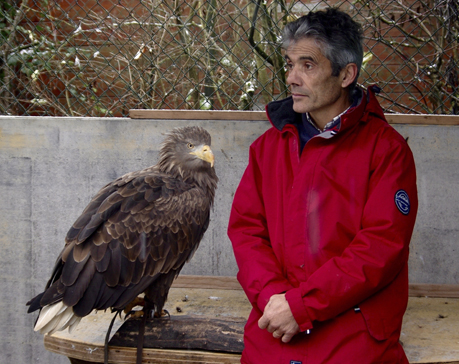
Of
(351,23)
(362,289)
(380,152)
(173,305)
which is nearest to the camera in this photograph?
(362,289)

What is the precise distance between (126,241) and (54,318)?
0.57 meters

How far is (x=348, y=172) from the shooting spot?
1992 millimetres

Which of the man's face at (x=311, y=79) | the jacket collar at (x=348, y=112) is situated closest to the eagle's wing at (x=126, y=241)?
the jacket collar at (x=348, y=112)

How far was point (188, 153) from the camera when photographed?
10.9 feet

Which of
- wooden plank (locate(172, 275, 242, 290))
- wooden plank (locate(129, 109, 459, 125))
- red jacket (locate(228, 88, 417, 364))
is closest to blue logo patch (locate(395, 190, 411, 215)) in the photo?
red jacket (locate(228, 88, 417, 364))

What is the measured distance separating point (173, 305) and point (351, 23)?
2.32 m

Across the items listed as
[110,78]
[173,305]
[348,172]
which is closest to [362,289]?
[348,172]

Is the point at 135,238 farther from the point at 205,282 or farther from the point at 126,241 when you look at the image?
the point at 205,282

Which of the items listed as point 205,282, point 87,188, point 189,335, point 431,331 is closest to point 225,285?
point 205,282

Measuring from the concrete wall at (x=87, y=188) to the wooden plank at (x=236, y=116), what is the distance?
4 centimetres

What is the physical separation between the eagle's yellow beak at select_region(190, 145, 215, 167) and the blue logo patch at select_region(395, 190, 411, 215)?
151 centimetres

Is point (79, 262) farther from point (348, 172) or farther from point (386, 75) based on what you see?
point (386, 75)

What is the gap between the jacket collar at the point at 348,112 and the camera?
201cm

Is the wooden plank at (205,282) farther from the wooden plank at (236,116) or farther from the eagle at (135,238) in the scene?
the wooden plank at (236,116)
